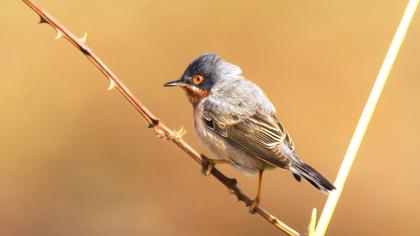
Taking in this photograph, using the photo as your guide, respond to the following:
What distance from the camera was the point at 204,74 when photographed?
4832mm

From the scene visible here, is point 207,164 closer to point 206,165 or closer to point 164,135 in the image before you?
point 206,165

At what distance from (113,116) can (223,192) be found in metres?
1.71

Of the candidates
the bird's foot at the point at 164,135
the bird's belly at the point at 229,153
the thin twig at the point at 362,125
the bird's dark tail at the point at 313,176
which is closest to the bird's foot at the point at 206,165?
the bird's belly at the point at 229,153

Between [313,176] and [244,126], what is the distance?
997 millimetres

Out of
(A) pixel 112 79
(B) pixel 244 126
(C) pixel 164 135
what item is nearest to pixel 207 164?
(B) pixel 244 126

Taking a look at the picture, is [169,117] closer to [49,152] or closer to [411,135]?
[49,152]

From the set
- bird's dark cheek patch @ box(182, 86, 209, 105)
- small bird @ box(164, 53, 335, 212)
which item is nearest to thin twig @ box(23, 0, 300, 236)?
small bird @ box(164, 53, 335, 212)

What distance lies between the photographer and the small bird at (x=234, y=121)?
14.3 ft

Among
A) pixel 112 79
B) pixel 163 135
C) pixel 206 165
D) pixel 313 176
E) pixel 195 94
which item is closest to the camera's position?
pixel 112 79

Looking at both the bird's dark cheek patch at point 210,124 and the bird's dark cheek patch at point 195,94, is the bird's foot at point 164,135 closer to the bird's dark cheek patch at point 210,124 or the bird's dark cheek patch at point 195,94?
the bird's dark cheek patch at point 210,124

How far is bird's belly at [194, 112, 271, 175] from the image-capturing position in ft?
14.4

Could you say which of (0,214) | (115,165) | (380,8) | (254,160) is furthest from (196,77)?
(380,8)

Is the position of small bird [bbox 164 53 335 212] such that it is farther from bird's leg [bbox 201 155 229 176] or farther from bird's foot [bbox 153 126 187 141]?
bird's foot [bbox 153 126 187 141]

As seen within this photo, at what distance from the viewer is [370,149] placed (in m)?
8.15
